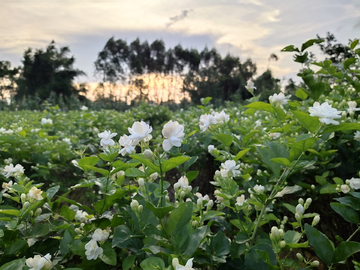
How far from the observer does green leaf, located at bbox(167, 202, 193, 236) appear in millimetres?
722

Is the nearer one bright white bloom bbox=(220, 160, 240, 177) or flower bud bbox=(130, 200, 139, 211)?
flower bud bbox=(130, 200, 139, 211)

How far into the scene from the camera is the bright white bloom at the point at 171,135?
2.43 ft

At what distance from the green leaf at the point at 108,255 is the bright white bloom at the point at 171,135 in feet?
1.44

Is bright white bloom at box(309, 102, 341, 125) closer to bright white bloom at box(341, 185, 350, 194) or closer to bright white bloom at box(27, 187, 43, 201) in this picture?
bright white bloom at box(341, 185, 350, 194)

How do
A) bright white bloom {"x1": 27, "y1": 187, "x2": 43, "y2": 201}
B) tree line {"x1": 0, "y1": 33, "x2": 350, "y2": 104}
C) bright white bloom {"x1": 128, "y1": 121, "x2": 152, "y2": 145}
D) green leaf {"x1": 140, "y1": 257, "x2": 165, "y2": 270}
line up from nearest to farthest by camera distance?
green leaf {"x1": 140, "y1": 257, "x2": 165, "y2": 270} < bright white bloom {"x1": 128, "y1": 121, "x2": 152, "y2": 145} < bright white bloom {"x1": 27, "y1": 187, "x2": 43, "y2": 201} < tree line {"x1": 0, "y1": 33, "x2": 350, "y2": 104}

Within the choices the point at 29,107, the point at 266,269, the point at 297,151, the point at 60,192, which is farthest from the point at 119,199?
the point at 29,107

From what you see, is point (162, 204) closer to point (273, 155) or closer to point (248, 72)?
point (273, 155)

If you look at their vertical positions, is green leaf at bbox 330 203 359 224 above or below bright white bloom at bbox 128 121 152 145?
below

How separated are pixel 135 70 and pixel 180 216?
3716cm

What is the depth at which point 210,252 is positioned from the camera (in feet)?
2.83

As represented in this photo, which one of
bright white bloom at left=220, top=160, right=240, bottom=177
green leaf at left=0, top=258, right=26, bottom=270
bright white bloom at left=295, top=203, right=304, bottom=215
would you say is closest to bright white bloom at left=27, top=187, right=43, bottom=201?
green leaf at left=0, top=258, right=26, bottom=270

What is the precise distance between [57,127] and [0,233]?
11.0 feet

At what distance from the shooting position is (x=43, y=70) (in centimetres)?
3466

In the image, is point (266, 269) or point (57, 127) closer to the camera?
point (266, 269)
